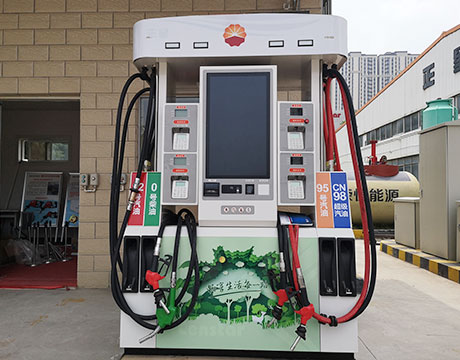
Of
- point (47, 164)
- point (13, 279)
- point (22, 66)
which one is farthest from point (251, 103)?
point (47, 164)

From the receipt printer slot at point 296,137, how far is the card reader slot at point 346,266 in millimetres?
663

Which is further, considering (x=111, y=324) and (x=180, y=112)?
(x=111, y=324)

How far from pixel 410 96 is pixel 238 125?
1983 centimetres

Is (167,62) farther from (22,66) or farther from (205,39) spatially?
(22,66)

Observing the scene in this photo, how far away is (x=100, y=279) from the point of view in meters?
4.73

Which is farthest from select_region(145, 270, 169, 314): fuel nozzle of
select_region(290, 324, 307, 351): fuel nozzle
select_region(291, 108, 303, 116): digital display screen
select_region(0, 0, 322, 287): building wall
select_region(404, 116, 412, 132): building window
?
select_region(404, 116, 412, 132): building window

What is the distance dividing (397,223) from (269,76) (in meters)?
6.04

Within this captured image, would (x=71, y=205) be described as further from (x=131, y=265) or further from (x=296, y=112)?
(x=296, y=112)

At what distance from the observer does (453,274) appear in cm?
514

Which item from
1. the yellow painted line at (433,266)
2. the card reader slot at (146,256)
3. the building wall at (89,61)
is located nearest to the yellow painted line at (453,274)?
the yellow painted line at (433,266)

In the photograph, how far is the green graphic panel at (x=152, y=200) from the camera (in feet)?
9.12

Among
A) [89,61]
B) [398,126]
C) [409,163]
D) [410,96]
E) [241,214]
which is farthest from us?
[398,126]

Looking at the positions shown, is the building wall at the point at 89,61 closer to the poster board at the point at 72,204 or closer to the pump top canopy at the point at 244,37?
the pump top canopy at the point at 244,37

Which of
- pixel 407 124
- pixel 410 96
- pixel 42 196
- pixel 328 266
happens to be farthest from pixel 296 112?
pixel 407 124
